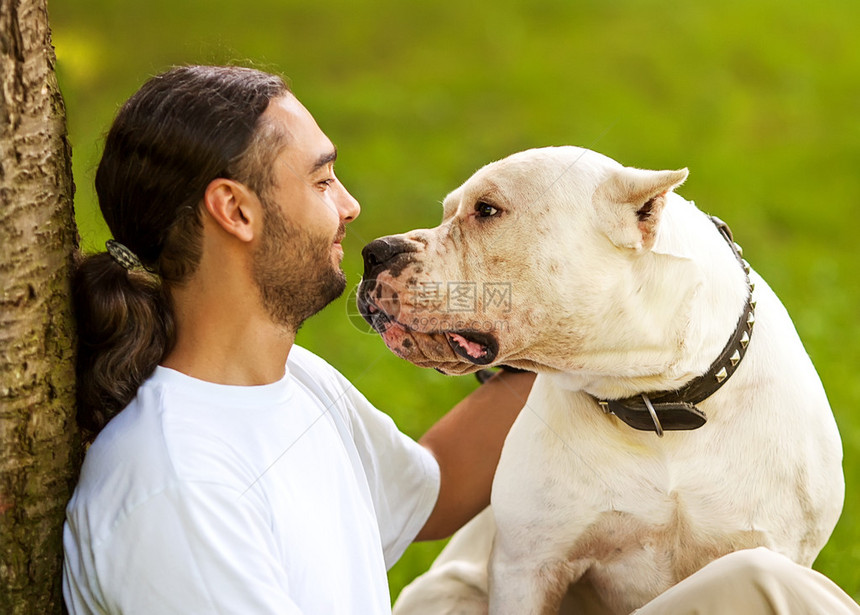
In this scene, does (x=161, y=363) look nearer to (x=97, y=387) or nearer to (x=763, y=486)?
(x=97, y=387)

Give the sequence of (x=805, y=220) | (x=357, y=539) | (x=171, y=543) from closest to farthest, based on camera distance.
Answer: (x=171, y=543)
(x=357, y=539)
(x=805, y=220)

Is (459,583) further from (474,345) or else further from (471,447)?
(474,345)

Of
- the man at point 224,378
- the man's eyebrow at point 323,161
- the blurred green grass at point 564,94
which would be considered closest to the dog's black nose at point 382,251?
the man at point 224,378

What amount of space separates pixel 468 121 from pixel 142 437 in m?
7.88

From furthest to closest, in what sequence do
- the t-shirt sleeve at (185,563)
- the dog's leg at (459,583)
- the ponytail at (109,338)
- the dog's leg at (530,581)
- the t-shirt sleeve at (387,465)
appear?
1. the dog's leg at (459,583)
2. the t-shirt sleeve at (387,465)
3. the dog's leg at (530,581)
4. the ponytail at (109,338)
5. the t-shirt sleeve at (185,563)

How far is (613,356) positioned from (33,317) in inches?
44.4

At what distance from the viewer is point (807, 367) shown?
2303 millimetres

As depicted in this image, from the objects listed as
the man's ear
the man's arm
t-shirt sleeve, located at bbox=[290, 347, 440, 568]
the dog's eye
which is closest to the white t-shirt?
t-shirt sleeve, located at bbox=[290, 347, 440, 568]

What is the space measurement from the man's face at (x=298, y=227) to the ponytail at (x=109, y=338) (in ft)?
0.77

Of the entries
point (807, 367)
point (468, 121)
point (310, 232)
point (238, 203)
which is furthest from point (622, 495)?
point (468, 121)

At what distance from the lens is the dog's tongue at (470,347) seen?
7.27 feet

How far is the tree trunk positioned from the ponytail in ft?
0.12

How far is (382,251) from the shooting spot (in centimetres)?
227

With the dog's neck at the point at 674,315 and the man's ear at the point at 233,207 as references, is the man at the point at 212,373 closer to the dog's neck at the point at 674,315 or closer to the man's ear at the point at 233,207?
the man's ear at the point at 233,207
